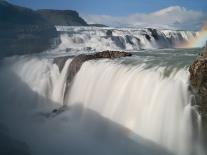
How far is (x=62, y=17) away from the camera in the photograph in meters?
76.7

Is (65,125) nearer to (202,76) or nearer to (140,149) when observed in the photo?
(140,149)

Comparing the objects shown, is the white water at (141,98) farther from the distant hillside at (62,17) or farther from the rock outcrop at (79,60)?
the distant hillside at (62,17)

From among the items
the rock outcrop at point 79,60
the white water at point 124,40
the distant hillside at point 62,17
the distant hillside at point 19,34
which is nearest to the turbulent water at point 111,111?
the rock outcrop at point 79,60

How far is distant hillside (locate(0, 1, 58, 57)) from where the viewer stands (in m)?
30.8

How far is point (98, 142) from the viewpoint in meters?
12.8

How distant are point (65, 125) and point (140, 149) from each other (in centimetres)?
423

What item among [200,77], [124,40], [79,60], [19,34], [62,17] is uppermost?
[62,17]

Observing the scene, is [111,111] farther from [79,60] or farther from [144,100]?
[79,60]

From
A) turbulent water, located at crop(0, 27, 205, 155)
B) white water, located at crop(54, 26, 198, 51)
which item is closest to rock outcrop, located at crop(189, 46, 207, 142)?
turbulent water, located at crop(0, 27, 205, 155)

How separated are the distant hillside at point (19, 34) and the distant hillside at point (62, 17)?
27054mm

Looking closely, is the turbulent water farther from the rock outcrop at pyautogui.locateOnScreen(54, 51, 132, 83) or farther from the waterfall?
the rock outcrop at pyautogui.locateOnScreen(54, 51, 132, 83)

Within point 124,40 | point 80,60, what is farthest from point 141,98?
point 124,40

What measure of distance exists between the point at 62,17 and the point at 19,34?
43.4 metres

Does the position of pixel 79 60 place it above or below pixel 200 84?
above
